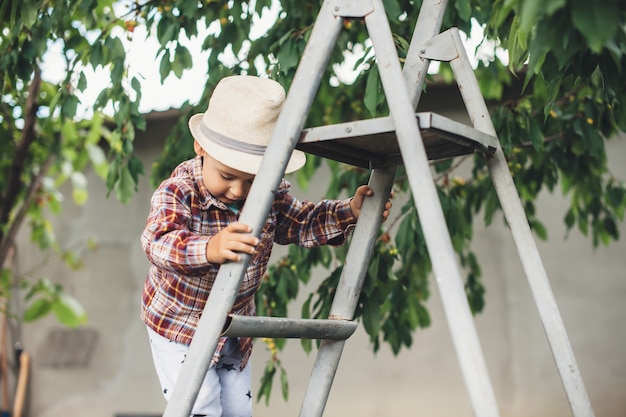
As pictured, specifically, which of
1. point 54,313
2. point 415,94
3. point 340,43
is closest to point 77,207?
point 54,313

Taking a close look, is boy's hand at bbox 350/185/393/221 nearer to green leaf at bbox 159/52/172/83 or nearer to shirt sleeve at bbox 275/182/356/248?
→ shirt sleeve at bbox 275/182/356/248

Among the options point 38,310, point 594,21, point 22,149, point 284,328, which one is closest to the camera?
point 594,21

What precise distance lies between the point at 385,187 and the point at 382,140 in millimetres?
195

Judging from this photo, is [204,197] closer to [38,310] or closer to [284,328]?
[284,328]

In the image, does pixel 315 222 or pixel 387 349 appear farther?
pixel 387 349

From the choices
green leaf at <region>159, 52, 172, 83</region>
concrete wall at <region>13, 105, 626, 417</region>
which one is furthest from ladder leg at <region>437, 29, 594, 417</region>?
concrete wall at <region>13, 105, 626, 417</region>

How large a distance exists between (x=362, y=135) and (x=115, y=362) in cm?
417

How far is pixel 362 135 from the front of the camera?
152 centimetres

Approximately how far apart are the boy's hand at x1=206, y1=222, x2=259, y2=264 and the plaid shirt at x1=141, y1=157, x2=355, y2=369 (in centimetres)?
8

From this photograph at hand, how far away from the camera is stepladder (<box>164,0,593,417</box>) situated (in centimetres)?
137

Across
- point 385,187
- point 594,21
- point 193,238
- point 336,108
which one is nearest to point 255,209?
point 193,238

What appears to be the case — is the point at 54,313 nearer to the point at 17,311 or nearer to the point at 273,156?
the point at 17,311

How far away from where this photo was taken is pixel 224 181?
1787 millimetres

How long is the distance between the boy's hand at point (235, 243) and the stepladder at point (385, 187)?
0.05 feet
